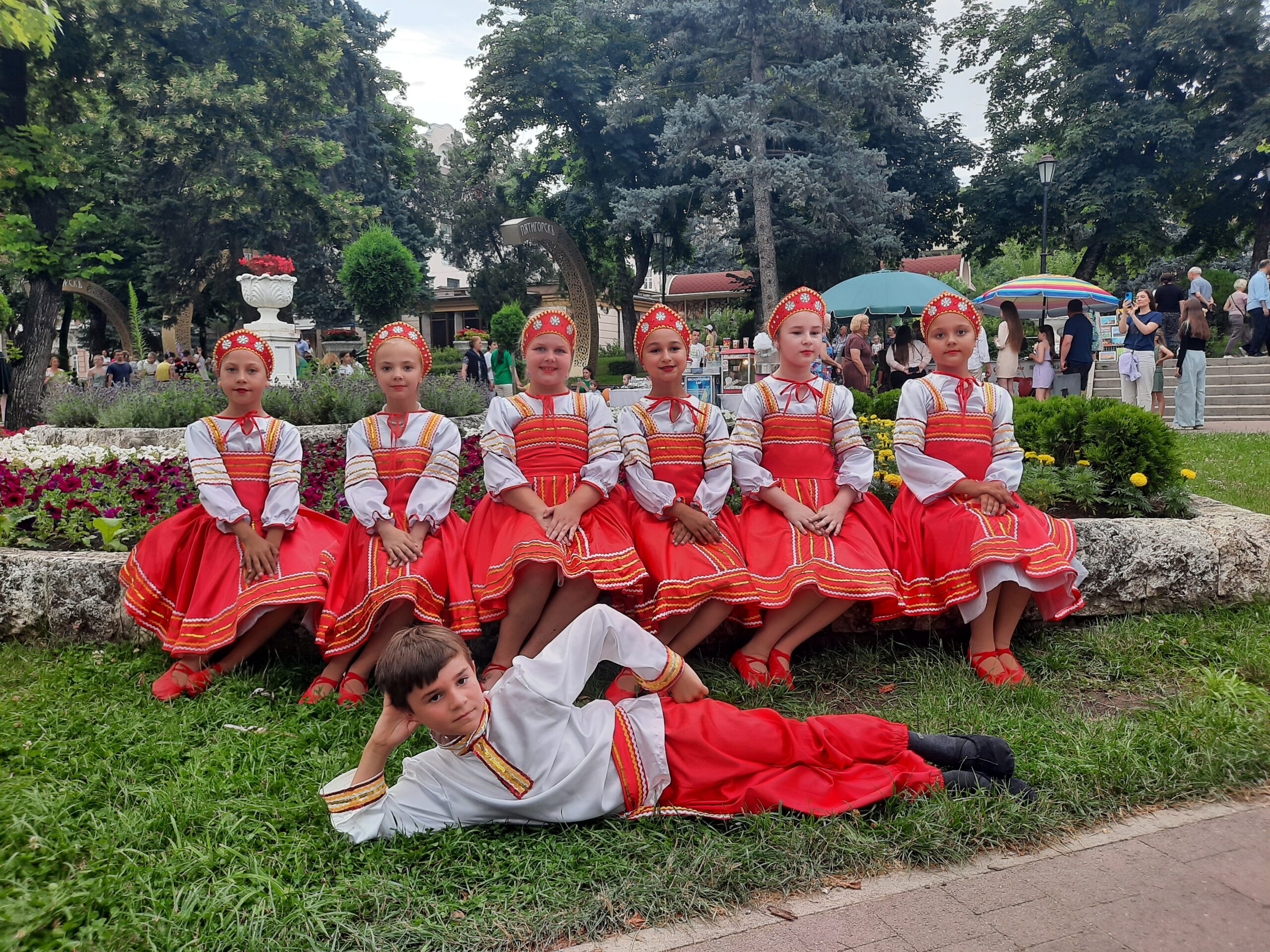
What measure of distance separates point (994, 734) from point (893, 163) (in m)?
26.3

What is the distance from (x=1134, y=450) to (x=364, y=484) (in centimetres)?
424

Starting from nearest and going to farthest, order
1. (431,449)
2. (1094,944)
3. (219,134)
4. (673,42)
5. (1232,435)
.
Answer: (1094,944) → (431,449) → (1232,435) → (219,134) → (673,42)

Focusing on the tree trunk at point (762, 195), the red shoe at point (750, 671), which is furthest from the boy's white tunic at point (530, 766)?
the tree trunk at point (762, 195)

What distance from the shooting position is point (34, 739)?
135 inches

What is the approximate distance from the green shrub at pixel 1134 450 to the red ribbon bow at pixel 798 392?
204 cm

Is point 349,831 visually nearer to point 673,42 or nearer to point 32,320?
point 32,320

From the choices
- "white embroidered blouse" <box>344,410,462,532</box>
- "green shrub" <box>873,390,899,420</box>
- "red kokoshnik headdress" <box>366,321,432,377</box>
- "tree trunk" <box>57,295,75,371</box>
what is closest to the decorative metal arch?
"green shrub" <box>873,390,899,420</box>

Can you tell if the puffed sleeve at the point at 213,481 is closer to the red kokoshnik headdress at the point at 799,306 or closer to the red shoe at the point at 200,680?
the red shoe at the point at 200,680

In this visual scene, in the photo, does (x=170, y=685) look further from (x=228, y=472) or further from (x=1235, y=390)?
(x=1235, y=390)

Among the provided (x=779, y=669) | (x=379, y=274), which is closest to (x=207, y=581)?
(x=779, y=669)

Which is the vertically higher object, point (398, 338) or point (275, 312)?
point (275, 312)

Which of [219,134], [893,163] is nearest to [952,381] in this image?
[219,134]

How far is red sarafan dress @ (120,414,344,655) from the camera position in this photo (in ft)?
13.0

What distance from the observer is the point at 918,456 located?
13.9ft
